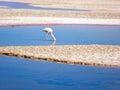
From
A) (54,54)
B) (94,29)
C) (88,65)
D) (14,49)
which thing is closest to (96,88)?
(88,65)

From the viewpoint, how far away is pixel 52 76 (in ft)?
49.5

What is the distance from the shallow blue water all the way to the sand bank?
0.58 meters

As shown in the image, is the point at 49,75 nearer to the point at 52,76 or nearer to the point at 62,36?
the point at 52,76

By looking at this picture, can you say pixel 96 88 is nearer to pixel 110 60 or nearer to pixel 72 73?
pixel 72 73

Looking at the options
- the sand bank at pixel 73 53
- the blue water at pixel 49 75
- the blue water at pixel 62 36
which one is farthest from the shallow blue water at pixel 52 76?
the blue water at pixel 62 36

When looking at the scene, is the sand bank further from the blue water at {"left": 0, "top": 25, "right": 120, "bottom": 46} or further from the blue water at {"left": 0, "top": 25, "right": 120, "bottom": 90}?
the blue water at {"left": 0, "top": 25, "right": 120, "bottom": 46}

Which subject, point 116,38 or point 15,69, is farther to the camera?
point 116,38

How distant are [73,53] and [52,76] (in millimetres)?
3972

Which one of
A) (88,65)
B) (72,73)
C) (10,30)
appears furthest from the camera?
(10,30)

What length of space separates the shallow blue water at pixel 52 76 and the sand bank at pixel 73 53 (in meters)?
0.58

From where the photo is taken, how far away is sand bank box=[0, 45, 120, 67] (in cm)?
1748

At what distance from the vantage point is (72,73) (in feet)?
51.5

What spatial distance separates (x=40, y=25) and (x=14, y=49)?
40.7 ft

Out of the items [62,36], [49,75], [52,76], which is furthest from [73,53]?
[62,36]
